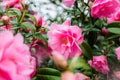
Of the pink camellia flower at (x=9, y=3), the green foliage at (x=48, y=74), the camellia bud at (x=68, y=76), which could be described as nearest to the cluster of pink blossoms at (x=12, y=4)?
the pink camellia flower at (x=9, y=3)

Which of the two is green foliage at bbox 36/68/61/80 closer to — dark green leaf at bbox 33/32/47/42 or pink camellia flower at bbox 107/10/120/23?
dark green leaf at bbox 33/32/47/42

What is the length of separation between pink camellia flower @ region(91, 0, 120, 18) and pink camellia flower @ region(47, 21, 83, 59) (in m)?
0.22

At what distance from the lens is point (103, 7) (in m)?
1.51

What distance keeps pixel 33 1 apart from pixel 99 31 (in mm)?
1841

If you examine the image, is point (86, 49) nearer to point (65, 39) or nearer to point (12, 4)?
point (65, 39)

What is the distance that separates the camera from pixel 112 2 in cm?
152

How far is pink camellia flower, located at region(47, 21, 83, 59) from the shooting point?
1.28 metres

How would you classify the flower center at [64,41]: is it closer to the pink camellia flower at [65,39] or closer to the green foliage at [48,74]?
the pink camellia flower at [65,39]

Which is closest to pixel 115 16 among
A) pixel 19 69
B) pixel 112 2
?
pixel 112 2

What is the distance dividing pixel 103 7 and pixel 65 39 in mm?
269

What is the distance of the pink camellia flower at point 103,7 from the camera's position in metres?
1.50

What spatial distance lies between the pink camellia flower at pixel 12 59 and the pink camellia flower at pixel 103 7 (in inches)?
28.7

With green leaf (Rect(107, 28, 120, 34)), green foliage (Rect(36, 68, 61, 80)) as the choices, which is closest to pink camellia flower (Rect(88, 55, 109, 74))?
green leaf (Rect(107, 28, 120, 34))

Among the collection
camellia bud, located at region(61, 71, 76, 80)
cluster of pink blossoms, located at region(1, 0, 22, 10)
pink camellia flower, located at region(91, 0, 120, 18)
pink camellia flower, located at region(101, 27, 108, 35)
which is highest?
cluster of pink blossoms, located at region(1, 0, 22, 10)
